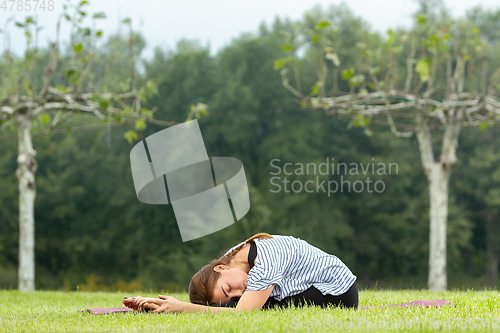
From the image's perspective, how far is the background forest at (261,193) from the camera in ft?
74.8

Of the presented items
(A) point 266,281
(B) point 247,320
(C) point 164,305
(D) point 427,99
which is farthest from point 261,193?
(B) point 247,320

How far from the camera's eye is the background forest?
22.8 metres

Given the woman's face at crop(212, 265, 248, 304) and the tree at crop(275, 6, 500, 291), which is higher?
the tree at crop(275, 6, 500, 291)

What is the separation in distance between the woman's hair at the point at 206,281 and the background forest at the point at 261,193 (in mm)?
18422

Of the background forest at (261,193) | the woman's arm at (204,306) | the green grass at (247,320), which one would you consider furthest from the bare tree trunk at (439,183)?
the background forest at (261,193)

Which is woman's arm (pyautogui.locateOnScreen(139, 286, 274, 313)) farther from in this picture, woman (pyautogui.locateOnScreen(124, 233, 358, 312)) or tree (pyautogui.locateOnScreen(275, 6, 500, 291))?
tree (pyautogui.locateOnScreen(275, 6, 500, 291))

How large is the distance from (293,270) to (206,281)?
1.98 feet

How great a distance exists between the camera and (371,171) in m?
23.4

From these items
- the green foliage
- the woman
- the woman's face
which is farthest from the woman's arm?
the green foliage

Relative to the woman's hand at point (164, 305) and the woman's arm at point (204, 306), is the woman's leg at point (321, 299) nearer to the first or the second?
the woman's arm at point (204, 306)

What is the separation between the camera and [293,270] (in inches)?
136

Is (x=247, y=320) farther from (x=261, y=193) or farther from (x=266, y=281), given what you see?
(x=261, y=193)

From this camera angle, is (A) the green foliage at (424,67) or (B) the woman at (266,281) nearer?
(B) the woman at (266,281)

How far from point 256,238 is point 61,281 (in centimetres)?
2260
